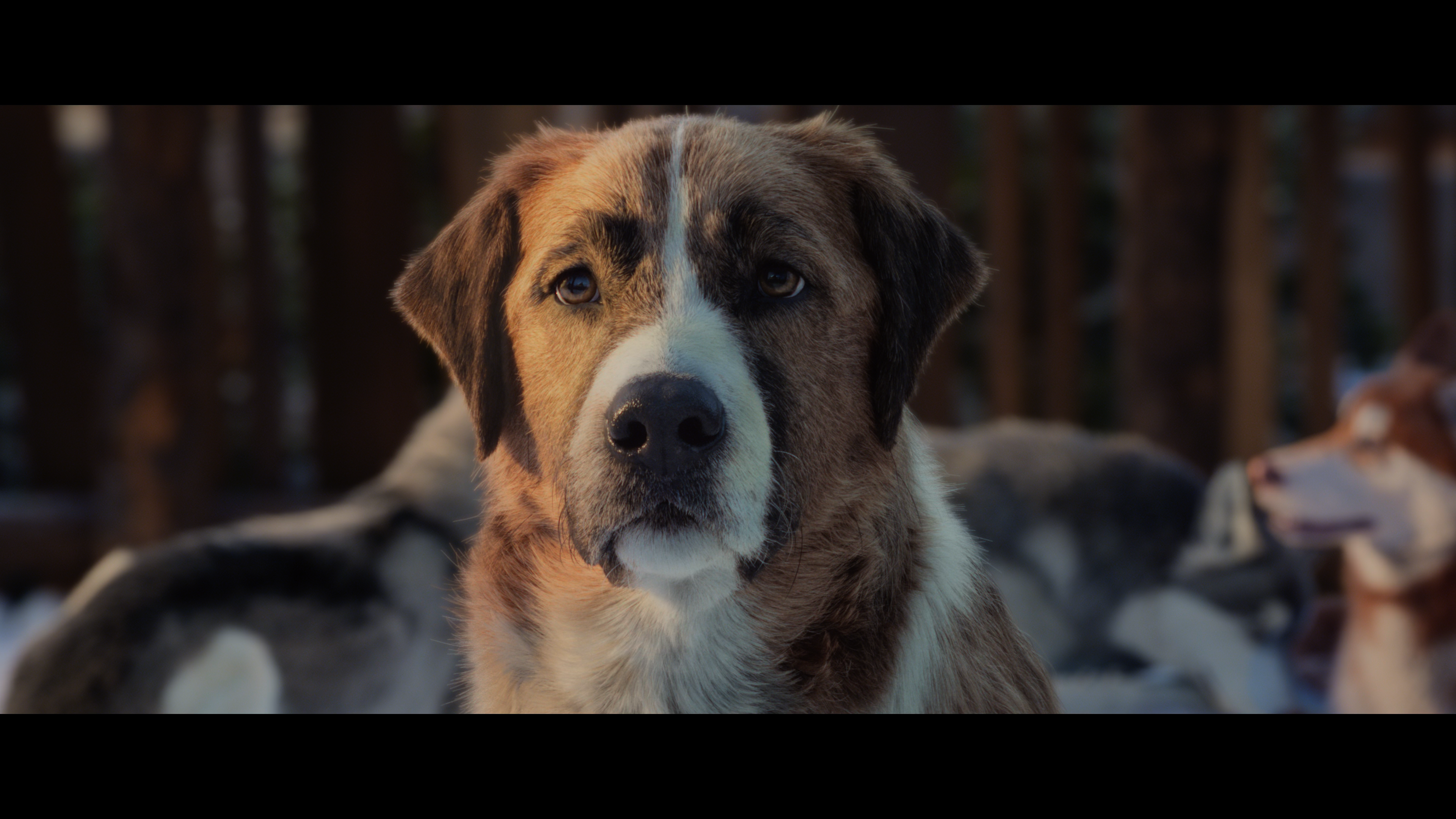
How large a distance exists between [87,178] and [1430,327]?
4.73 m

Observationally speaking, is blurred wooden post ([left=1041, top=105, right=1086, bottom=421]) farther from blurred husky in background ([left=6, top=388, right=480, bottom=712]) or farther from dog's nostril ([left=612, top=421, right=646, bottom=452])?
dog's nostril ([left=612, top=421, right=646, bottom=452])

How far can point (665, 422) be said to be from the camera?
98cm

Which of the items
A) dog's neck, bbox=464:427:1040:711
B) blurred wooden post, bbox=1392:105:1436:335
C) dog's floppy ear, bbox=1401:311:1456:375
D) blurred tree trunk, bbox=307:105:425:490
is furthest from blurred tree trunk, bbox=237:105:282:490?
blurred wooden post, bbox=1392:105:1436:335

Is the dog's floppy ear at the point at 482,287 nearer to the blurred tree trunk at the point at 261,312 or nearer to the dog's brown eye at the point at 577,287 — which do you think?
the dog's brown eye at the point at 577,287

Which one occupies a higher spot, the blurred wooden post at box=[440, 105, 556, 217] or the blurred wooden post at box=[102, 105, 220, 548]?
the blurred wooden post at box=[440, 105, 556, 217]

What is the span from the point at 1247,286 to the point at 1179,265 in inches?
6.8

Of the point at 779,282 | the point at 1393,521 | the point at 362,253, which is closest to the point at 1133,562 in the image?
the point at 1393,521

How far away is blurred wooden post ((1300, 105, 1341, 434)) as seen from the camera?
3.02 metres

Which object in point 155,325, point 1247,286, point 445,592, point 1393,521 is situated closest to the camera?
point 445,592

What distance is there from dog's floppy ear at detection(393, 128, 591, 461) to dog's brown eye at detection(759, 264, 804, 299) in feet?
0.86

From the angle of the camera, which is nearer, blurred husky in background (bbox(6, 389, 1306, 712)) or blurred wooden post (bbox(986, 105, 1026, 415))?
blurred husky in background (bbox(6, 389, 1306, 712))

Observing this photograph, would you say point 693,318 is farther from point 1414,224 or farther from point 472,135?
point 1414,224

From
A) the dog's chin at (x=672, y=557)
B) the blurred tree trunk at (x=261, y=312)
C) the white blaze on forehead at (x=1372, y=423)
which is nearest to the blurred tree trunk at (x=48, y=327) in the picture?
the blurred tree trunk at (x=261, y=312)
